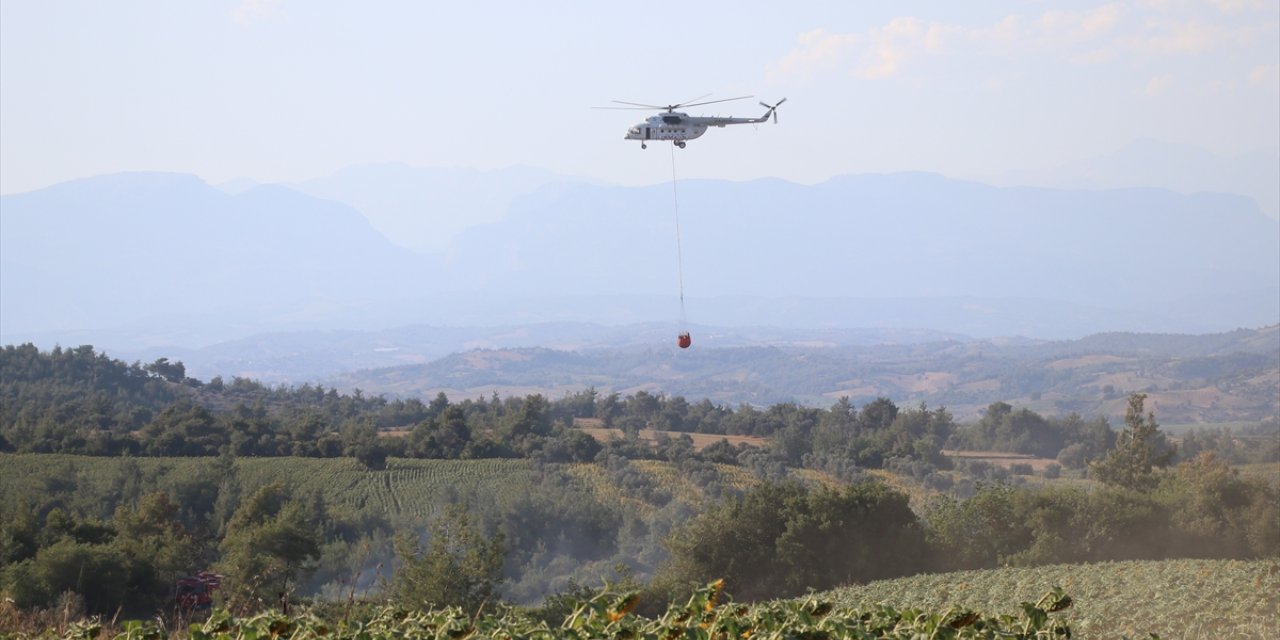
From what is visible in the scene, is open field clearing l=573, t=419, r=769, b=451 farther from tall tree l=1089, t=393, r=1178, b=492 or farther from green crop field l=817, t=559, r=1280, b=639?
green crop field l=817, t=559, r=1280, b=639

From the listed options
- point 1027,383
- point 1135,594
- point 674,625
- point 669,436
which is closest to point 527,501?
point 669,436

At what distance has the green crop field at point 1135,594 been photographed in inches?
498

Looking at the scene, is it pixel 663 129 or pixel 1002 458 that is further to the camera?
pixel 1002 458

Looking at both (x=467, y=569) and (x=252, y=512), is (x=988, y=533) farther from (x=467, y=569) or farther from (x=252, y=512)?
(x=252, y=512)

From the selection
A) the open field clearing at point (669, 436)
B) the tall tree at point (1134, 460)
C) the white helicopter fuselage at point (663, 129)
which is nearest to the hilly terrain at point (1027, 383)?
the open field clearing at point (669, 436)

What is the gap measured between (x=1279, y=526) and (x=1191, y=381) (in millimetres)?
123952

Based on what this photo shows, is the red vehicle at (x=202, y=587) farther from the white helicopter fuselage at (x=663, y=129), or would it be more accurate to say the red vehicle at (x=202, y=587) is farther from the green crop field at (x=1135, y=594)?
the white helicopter fuselage at (x=663, y=129)

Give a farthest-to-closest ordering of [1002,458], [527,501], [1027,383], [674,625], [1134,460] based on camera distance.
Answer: [1027,383] < [1002,458] < [527,501] < [1134,460] < [674,625]

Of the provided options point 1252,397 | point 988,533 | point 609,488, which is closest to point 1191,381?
point 1252,397

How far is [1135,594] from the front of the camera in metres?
16.0

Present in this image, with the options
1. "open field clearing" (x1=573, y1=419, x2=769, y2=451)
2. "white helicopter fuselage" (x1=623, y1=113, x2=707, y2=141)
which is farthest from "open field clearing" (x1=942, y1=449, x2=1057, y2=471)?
"white helicopter fuselage" (x1=623, y1=113, x2=707, y2=141)

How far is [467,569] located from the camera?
72.0 feet

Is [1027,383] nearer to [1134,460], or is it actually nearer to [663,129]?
[1134,460]

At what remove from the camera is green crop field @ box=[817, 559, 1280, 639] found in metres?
12.6
